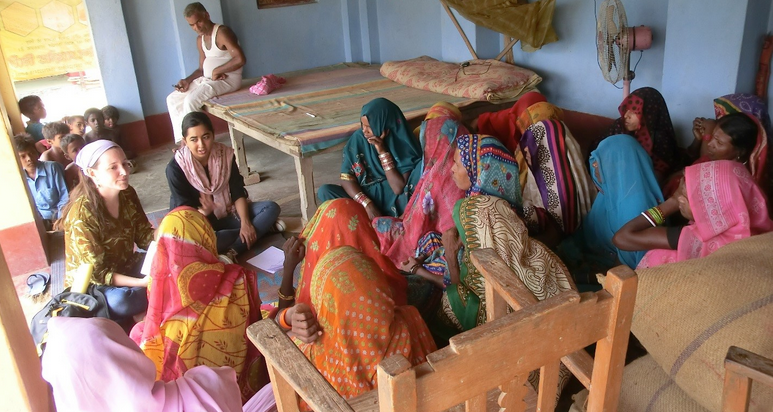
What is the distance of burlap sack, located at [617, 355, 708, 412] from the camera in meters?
1.75

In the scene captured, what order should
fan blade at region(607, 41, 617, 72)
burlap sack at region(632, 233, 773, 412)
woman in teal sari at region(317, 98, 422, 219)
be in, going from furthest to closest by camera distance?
fan blade at region(607, 41, 617, 72) → woman in teal sari at region(317, 98, 422, 219) → burlap sack at region(632, 233, 773, 412)

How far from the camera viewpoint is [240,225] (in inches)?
152

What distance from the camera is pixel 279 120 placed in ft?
14.8

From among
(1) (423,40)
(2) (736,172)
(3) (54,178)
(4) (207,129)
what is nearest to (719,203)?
(2) (736,172)

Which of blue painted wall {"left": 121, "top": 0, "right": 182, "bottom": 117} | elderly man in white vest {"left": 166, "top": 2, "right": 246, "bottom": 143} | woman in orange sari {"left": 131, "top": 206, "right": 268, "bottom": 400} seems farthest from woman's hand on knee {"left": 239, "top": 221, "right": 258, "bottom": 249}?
blue painted wall {"left": 121, "top": 0, "right": 182, "bottom": 117}

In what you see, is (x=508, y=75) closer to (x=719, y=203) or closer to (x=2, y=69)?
(x=719, y=203)

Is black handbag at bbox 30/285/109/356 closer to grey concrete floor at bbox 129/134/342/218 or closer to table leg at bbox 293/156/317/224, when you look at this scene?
table leg at bbox 293/156/317/224

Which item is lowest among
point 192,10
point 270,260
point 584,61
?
point 270,260

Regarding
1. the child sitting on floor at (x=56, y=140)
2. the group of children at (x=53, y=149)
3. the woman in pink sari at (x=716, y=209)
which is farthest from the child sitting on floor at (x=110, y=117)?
the woman in pink sari at (x=716, y=209)

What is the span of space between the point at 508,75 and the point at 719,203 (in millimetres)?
2830

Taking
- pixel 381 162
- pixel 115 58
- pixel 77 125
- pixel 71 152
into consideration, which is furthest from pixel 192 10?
pixel 381 162

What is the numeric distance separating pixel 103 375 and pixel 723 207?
2.10 metres

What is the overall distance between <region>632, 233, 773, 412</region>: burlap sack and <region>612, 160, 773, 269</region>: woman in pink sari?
1.62ft

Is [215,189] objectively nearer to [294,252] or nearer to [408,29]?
[294,252]
